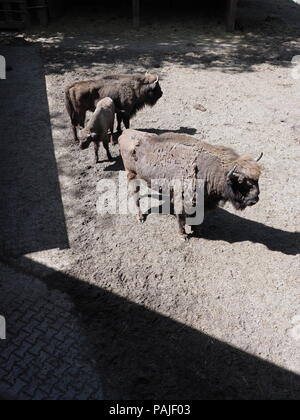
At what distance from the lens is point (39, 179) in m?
8.23

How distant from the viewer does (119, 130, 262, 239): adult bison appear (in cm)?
583

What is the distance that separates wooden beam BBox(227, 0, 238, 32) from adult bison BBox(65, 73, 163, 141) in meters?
8.83

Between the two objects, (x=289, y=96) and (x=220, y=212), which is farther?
(x=289, y=96)

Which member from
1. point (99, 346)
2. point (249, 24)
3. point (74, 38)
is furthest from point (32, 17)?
point (99, 346)

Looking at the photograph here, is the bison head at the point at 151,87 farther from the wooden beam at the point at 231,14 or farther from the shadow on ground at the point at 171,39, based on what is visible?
the wooden beam at the point at 231,14

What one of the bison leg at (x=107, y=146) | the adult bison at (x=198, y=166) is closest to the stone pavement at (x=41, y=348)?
the adult bison at (x=198, y=166)

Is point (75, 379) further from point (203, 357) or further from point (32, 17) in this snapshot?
point (32, 17)

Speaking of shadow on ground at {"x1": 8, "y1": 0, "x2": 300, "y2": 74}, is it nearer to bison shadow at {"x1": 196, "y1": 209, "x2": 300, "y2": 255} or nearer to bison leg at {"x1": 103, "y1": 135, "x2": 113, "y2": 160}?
bison leg at {"x1": 103, "y1": 135, "x2": 113, "y2": 160}

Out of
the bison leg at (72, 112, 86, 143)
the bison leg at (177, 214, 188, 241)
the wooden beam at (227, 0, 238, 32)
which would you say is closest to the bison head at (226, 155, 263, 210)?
the bison leg at (177, 214, 188, 241)

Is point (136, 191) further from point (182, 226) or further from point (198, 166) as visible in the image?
point (198, 166)

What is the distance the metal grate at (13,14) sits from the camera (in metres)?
15.7

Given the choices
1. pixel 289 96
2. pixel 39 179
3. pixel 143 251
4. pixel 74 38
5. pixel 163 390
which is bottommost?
pixel 163 390

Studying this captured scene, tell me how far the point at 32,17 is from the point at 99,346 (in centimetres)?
1602

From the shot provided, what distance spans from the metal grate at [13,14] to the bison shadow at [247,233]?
1355 cm
